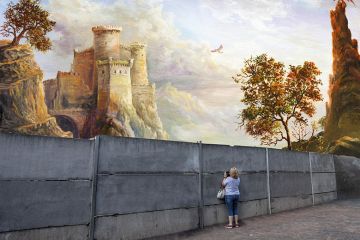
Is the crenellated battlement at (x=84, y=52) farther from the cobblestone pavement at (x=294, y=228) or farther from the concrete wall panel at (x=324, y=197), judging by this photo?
the cobblestone pavement at (x=294, y=228)

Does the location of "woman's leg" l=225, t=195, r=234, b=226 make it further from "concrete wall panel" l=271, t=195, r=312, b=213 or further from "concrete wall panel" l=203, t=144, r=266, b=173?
"concrete wall panel" l=271, t=195, r=312, b=213

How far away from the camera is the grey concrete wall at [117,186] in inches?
239

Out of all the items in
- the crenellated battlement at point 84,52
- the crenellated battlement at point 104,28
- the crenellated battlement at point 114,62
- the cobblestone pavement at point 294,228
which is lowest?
the cobblestone pavement at point 294,228

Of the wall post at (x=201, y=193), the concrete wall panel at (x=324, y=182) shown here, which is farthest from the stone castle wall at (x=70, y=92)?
the wall post at (x=201, y=193)

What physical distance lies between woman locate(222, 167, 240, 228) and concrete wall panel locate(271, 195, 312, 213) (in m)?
2.83

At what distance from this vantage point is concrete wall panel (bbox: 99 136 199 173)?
7395 millimetres

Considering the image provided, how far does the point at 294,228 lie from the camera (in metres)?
8.95

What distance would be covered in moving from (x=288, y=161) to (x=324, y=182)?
3.65 meters

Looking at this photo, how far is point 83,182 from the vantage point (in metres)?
6.88

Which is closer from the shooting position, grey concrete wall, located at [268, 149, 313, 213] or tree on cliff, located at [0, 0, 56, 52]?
grey concrete wall, located at [268, 149, 313, 213]

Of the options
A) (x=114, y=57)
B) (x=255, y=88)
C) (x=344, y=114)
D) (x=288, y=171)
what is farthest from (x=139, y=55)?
(x=288, y=171)

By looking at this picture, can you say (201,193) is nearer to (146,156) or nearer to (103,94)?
(146,156)

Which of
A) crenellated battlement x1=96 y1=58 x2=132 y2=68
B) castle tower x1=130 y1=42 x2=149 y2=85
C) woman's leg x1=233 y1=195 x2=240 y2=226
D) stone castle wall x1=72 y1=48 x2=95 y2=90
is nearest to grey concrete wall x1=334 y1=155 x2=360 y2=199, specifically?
woman's leg x1=233 y1=195 x2=240 y2=226

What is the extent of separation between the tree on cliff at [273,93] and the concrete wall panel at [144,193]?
1915 centimetres
